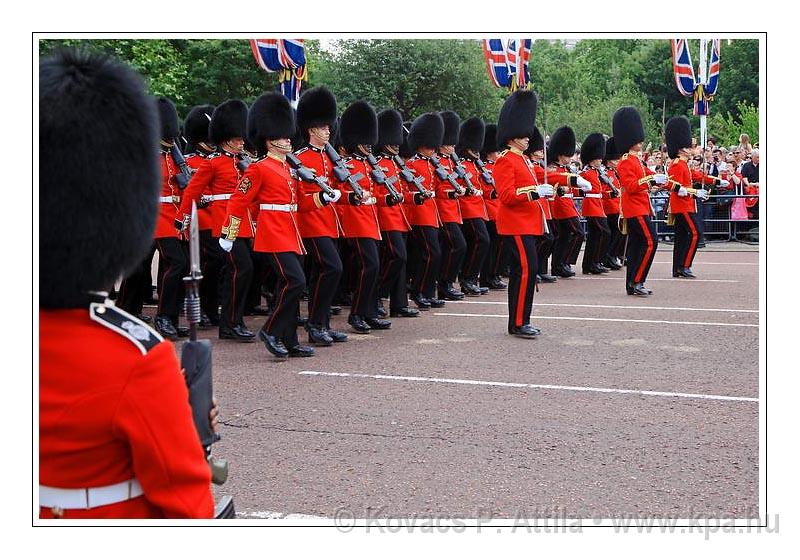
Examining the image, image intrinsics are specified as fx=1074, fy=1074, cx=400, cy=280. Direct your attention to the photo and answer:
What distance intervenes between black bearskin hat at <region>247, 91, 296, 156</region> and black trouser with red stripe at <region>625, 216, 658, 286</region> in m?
4.37

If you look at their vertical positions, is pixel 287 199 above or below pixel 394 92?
below

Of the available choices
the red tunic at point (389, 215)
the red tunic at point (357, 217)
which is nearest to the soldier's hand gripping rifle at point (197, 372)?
the red tunic at point (357, 217)

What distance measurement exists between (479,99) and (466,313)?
2015 cm

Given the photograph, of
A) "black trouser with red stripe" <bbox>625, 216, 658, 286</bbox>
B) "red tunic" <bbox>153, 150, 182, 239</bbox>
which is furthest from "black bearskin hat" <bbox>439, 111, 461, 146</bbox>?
"red tunic" <bbox>153, 150, 182, 239</bbox>

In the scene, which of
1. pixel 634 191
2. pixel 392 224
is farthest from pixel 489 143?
pixel 392 224

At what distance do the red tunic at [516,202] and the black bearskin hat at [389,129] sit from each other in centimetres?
191

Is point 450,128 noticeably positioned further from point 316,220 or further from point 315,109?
point 316,220

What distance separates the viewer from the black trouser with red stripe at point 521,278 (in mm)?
7656

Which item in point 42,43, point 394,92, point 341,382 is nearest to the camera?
point 42,43

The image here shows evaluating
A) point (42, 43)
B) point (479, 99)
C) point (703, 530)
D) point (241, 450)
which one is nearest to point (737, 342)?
point (241, 450)

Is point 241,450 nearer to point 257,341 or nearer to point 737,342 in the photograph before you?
point 257,341

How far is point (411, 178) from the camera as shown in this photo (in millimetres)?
9453

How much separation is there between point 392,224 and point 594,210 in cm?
467

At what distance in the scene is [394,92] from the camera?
26422 millimetres
